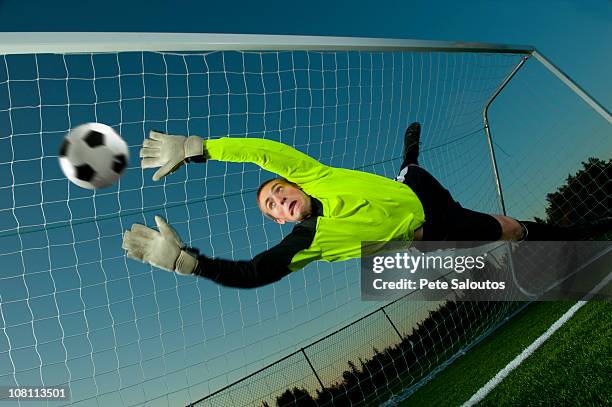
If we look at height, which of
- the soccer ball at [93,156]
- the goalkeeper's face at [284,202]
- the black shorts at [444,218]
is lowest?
the black shorts at [444,218]

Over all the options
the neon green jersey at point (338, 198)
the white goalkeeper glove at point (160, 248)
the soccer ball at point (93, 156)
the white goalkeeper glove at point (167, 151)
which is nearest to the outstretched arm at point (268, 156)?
the neon green jersey at point (338, 198)

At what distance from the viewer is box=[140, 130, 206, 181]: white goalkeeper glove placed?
10.8 ft

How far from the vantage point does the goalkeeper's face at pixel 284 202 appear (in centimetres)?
355

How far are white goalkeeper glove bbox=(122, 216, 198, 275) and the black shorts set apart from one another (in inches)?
79.2

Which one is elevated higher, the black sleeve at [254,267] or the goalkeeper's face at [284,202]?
the goalkeeper's face at [284,202]

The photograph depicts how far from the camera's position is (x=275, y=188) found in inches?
142

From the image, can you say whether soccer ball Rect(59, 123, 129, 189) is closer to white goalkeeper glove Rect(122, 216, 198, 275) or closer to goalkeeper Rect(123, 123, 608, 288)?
goalkeeper Rect(123, 123, 608, 288)

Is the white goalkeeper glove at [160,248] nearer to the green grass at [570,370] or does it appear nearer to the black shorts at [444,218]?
the black shorts at [444,218]

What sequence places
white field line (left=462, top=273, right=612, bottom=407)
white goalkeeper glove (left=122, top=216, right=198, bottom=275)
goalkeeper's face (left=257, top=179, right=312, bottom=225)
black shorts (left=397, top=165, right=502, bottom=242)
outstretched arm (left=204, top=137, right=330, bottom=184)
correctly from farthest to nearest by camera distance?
white field line (left=462, top=273, right=612, bottom=407) < black shorts (left=397, top=165, right=502, bottom=242) < goalkeeper's face (left=257, top=179, right=312, bottom=225) < outstretched arm (left=204, top=137, right=330, bottom=184) < white goalkeeper glove (left=122, top=216, right=198, bottom=275)

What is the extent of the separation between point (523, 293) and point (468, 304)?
2.41 m


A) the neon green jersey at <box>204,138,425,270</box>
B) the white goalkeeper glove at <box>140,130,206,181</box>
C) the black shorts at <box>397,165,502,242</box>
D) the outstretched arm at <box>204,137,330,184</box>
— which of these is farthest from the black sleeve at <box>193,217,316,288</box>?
the black shorts at <box>397,165,502,242</box>

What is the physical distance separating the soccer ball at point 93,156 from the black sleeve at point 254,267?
101 centimetres

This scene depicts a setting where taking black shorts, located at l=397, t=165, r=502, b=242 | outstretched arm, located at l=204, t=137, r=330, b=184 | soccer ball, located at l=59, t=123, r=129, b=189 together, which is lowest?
black shorts, located at l=397, t=165, r=502, b=242

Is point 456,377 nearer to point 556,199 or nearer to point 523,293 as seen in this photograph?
point 523,293
